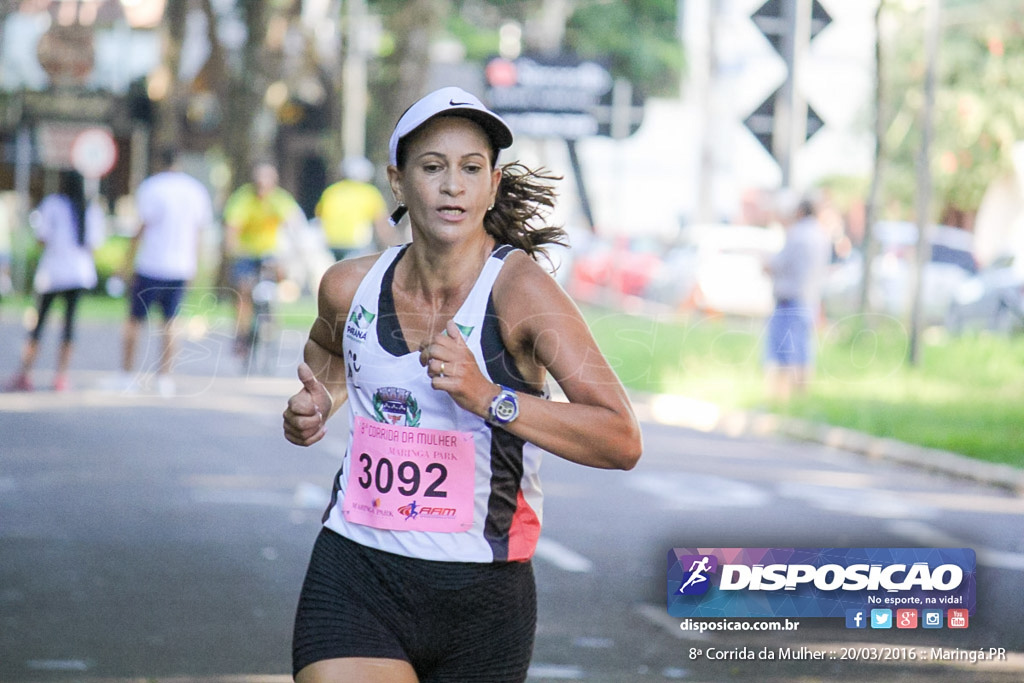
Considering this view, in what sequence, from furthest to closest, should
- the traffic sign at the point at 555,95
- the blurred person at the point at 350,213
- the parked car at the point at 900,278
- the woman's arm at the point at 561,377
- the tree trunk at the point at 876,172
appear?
the parked car at the point at 900,278 < the traffic sign at the point at 555,95 < the tree trunk at the point at 876,172 < the blurred person at the point at 350,213 < the woman's arm at the point at 561,377

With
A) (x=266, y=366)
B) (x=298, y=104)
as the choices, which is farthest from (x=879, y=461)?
(x=298, y=104)

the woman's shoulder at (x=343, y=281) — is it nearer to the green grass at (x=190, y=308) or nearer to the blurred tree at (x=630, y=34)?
the green grass at (x=190, y=308)

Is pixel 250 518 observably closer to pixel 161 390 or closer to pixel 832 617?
pixel 832 617

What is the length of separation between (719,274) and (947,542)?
19472 mm

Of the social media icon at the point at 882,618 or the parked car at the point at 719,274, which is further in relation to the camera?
the parked car at the point at 719,274

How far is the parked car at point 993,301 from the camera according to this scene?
2467cm

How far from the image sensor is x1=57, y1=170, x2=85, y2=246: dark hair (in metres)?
14.6

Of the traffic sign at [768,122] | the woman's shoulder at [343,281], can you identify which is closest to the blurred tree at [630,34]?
the traffic sign at [768,122]

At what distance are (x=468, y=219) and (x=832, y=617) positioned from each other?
383cm

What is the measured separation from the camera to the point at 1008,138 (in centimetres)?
3306

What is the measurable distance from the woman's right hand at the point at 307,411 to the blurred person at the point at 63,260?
36.1 ft

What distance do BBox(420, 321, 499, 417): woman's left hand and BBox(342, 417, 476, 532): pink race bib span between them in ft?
0.73

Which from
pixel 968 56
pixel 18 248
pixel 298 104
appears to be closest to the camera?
pixel 18 248

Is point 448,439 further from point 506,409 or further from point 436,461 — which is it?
point 506,409
